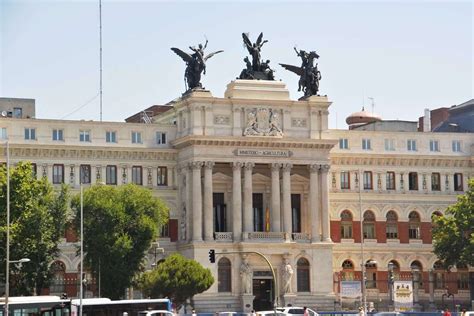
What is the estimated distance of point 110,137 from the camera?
12075cm

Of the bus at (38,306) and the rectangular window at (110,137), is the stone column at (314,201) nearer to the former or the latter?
the rectangular window at (110,137)

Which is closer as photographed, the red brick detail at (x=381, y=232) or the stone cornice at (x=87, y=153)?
the stone cornice at (x=87, y=153)

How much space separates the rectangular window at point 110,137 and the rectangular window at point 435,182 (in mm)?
33082

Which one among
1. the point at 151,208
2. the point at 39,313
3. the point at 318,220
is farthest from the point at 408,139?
the point at 39,313

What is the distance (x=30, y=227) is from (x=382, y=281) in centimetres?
3945

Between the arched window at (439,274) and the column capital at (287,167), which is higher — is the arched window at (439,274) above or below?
below

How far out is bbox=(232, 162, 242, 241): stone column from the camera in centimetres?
11844

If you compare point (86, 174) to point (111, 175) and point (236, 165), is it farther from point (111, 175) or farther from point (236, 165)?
point (236, 165)

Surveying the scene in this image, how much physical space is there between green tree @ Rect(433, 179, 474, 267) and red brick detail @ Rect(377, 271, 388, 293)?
261 inches

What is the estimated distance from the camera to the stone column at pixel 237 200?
118m

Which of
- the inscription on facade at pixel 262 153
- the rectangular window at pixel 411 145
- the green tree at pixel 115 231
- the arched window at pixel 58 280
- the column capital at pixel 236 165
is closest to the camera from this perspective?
the green tree at pixel 115 231

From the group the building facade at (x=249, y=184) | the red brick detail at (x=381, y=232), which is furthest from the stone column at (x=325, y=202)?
the red brick detail at (x=381, y=232)

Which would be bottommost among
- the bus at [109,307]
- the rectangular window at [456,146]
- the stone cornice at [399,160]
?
the bus at [109,307]

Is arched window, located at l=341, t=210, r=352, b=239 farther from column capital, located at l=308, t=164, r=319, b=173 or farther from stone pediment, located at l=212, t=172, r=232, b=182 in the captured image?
stone pediment, located at l=212, t=172, r=232, b=182
